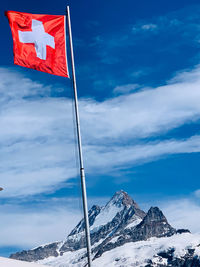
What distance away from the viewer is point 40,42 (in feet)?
99.8

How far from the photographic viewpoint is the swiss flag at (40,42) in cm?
2969

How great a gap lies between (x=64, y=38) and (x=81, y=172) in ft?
28.4

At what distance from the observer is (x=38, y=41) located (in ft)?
99.8

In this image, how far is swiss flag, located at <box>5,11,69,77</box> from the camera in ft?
97.4

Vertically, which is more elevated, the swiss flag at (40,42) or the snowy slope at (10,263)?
the swiss flag at (40,42)

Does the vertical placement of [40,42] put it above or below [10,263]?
above

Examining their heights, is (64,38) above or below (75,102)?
above

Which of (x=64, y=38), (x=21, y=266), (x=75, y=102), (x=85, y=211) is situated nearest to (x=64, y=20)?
(x=64, y=38)

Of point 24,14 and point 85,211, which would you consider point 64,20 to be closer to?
point 24,14

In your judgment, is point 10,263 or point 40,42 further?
point 40,42

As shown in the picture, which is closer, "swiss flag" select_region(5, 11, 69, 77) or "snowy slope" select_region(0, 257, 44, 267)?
"snowy slope" select_region(0, 257, 44, 267)

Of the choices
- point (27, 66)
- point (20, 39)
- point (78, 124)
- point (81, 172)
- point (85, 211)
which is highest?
point (20, 39)

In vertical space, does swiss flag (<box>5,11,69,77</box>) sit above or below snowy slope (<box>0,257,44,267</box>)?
above

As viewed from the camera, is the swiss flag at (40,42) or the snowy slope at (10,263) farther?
the swiss flag at (40,42)
